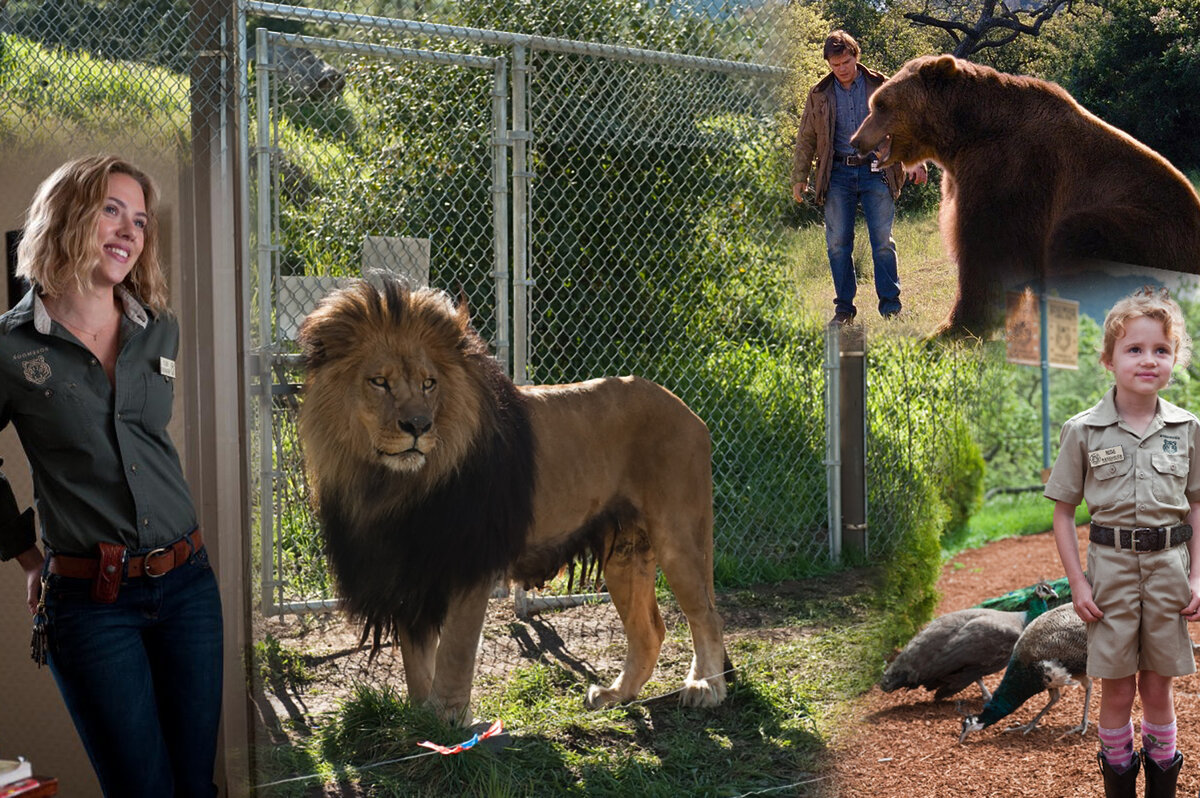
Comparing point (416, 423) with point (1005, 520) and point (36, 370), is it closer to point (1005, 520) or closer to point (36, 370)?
point (36, 370)

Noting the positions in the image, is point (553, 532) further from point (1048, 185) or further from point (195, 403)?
point (1048, 185)

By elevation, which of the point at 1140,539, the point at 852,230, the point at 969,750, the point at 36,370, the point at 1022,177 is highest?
the point at 1022,177

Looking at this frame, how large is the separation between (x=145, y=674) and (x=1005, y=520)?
10.2 feet

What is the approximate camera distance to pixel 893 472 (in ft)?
10.6

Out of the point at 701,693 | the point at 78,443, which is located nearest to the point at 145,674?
the point at 78,443

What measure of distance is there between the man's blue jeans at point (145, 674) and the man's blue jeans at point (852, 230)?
173 centimetres

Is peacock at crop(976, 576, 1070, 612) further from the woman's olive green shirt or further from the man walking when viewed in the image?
the woman's olive green shirt

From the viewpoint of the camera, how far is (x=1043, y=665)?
152 inches

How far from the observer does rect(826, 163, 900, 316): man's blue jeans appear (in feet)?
9.26

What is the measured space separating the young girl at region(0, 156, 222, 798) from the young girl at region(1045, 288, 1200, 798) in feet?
6.96

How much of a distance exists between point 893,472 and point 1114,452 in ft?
2.11

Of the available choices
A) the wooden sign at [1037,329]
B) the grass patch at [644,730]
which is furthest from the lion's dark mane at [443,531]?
the wooden sign at [1037,329]

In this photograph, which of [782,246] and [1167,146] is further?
[782,246]

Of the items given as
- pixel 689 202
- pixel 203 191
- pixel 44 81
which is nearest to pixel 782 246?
pixel 689 202
